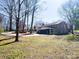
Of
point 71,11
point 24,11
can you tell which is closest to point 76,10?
point 71,11

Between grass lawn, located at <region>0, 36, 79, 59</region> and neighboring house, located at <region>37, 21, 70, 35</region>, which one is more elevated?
neighboring house, located at <region>37, 21, 70, 35</region>

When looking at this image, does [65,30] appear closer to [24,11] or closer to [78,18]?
[78,18]

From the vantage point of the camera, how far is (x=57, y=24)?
49.7 meters

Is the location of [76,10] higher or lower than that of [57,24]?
higher

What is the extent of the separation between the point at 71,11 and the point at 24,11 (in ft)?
110

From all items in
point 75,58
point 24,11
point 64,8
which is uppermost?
point 64,8

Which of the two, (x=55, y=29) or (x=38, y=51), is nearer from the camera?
(x=38, y=51)

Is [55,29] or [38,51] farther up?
[55,29]

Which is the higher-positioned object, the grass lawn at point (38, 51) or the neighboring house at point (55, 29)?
the neighboring house at point (55, 29)

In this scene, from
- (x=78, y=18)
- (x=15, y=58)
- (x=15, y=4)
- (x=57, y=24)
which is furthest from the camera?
(x=78, y=18)

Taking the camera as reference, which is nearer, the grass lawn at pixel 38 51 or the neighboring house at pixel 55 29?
the grass lawn at pixel 38 51

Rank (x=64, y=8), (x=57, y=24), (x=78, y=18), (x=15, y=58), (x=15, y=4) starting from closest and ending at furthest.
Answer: (x=15, y=58) → (x=15, y=4) → (x=57, y=24) → (x=78, y=18) → (x=64, y=8)

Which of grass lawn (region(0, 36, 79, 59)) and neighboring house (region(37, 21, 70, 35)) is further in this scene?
neighboring house (region(37, 21, 70, 35))

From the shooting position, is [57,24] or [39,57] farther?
[57,24]
